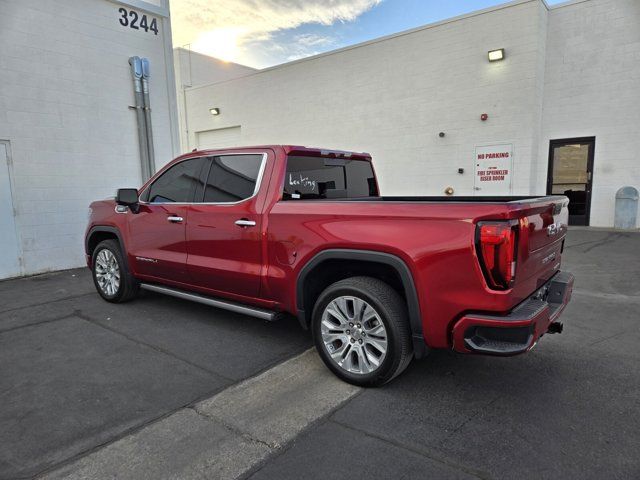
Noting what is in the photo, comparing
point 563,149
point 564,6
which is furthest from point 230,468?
point 564,6

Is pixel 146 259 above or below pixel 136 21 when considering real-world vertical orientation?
below

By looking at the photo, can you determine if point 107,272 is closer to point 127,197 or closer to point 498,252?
point 127,197

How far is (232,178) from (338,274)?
4.71 feet

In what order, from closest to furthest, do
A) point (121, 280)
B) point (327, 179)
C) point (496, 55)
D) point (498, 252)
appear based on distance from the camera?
point (498, 252), point (327, 179), point (121, 280), point (496, 55)

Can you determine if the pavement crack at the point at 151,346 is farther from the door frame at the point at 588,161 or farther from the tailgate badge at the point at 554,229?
the door frame at the point at 588,161

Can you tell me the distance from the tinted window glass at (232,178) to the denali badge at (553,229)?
2.41 meters

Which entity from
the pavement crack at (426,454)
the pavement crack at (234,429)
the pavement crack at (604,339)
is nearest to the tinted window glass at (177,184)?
the pavement crack at (234,429)

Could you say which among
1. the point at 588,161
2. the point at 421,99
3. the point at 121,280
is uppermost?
the point at 421,99

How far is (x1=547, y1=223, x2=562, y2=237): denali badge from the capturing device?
3141mm

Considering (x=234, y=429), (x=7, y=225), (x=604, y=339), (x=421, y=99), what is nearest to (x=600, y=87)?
(x=421, y=99)

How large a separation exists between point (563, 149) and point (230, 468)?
1232cm

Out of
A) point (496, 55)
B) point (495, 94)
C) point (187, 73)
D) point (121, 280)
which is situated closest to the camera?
point (121, 280)

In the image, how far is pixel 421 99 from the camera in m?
12.7

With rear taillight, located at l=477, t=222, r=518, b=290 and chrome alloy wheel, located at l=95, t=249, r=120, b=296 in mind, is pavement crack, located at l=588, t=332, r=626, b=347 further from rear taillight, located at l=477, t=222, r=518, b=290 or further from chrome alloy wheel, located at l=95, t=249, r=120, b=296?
chrome alloy wheel, located at l=95, t=249, r=120, b=296
